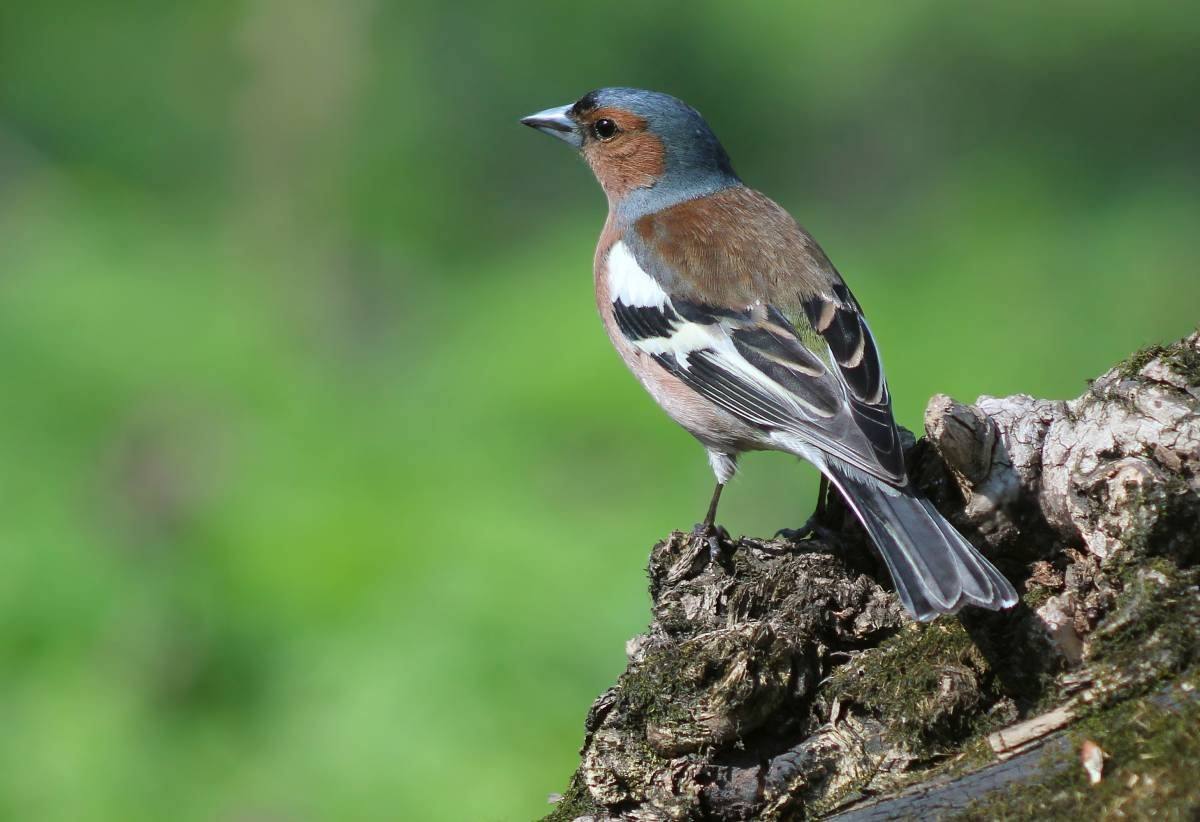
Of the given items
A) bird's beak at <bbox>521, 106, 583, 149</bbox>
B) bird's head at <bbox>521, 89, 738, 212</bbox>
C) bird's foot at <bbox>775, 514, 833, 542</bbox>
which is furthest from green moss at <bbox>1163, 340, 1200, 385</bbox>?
bird's beak at <bbox>521, 106, 583, 149</bbox>

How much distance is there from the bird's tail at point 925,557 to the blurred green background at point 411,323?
5.28ft

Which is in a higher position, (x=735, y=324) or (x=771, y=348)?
(x=735, y=324)

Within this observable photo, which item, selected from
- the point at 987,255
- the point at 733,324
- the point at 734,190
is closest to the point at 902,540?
the point at 733,324

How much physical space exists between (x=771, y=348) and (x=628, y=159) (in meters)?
1.24

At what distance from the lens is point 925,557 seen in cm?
256

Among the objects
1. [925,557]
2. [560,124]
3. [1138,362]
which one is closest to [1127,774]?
[925,557]

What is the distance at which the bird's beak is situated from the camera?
15.2 ft

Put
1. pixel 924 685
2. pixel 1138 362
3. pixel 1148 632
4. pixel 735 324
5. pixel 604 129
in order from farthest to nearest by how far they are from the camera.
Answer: pixel 604 129 < pixel 735 324 < pixel 1138 362 < pixel 924 685 < pixel 1148 632

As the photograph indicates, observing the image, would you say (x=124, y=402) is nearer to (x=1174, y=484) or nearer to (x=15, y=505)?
(x=15, y=505)

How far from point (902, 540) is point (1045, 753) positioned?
2.18 feet

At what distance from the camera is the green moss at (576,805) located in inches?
101

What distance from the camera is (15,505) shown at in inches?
208

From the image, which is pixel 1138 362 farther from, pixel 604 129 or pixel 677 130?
pixel 604 129

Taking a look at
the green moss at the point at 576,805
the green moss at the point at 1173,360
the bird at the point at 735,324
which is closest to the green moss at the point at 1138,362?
the green moss at the point at 1173,360
